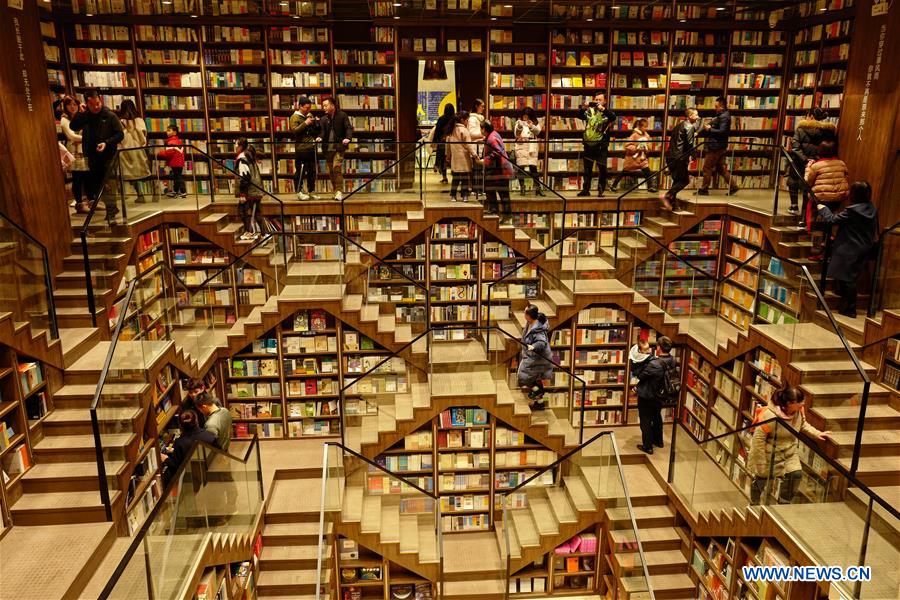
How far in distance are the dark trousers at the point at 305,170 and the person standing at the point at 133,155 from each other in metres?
2.01

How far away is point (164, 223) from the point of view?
29.5 ft

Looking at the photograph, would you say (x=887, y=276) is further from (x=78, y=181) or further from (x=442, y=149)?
A: (x=78, y=181)

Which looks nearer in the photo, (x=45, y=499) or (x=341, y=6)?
(x=45, y=499)

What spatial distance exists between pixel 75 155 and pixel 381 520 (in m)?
5.84

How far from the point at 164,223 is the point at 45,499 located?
468 centimetres

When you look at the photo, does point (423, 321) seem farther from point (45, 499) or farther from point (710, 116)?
point (710, 116)

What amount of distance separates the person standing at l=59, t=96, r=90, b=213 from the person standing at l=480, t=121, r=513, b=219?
16.4ft

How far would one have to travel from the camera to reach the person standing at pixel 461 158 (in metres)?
9.15

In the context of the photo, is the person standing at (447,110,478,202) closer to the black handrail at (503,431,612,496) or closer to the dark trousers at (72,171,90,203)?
the black handrail at (503,431,612,496)

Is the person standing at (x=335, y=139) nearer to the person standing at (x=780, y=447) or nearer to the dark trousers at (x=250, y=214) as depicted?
the dark trousers at (x=250, y=214)

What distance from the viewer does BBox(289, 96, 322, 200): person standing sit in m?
9.40

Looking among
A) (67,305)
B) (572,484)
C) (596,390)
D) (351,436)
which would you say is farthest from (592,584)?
(67,305)

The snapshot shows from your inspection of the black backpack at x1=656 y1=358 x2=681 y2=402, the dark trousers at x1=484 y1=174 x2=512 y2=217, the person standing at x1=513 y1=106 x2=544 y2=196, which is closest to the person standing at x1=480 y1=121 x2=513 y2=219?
the dark trousers at x1=484 y1=174 x2=512 y2=217

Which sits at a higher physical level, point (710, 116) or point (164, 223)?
point (710, 116)
